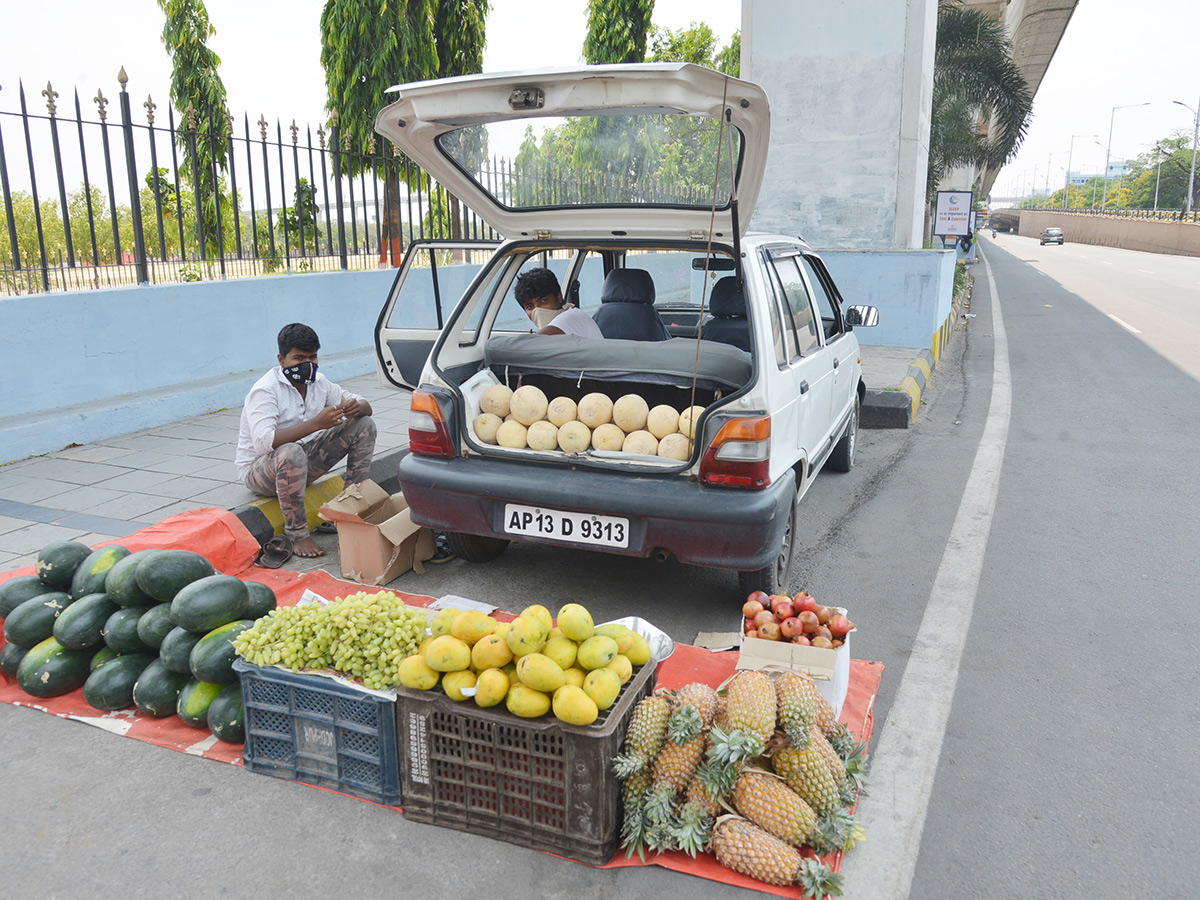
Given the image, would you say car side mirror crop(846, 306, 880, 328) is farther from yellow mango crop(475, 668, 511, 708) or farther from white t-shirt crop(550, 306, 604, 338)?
yellow mango crop(475, 668, 511, 708)

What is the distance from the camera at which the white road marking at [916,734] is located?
2449 millimetres

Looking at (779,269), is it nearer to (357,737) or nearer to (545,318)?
(545,318)

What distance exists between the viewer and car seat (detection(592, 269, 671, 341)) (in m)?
4.92

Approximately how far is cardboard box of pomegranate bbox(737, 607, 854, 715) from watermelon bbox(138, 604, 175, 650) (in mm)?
2087

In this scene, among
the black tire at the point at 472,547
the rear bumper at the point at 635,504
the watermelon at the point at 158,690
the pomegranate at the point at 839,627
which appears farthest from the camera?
the black tire at the point at 472,547

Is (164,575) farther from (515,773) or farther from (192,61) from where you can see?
(192,61)

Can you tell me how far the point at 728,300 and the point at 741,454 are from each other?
167cm

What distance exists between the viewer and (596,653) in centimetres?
256

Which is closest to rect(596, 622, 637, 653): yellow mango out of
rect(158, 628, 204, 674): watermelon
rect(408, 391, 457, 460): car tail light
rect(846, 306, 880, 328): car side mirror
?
rect(158, 628, 204, 674): watermelon

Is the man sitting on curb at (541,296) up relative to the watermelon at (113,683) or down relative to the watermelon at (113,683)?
up

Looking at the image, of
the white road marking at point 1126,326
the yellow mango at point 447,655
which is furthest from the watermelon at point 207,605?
the white road marking at point 1126,326

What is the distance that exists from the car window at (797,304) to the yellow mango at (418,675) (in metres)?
2.64

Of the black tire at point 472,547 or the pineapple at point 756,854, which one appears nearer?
the pineapple at point 756,854

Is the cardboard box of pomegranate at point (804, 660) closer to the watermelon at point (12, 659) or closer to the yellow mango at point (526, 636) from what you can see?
the yellow mango at point (526, 636)
